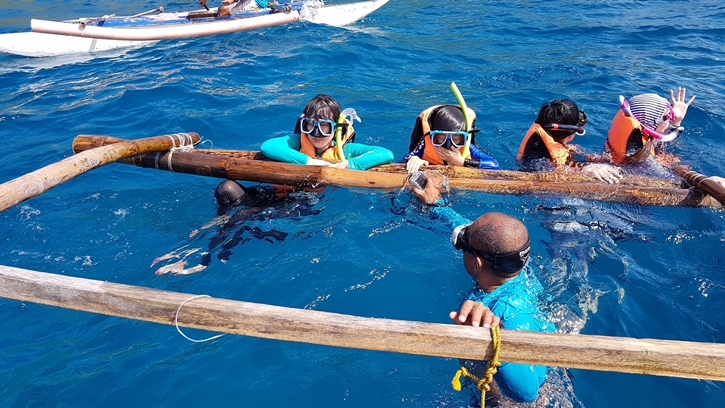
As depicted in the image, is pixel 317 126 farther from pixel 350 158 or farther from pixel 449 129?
pixel 449 129

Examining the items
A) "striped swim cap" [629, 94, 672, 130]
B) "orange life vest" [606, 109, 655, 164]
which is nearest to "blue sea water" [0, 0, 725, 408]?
"orange life vest" [606, 109, 655, 164]

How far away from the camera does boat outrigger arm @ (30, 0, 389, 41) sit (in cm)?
1233

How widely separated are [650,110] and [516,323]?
4.34m

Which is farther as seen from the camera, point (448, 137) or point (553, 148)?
point (553, 148)

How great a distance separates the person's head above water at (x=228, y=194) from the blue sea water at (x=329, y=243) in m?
0.31

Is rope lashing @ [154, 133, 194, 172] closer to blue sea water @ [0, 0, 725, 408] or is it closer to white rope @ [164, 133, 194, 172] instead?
white rope @ [164, 133, 194, 172]

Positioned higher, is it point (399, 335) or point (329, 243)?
point (399, 335)

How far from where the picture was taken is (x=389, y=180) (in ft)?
15.5

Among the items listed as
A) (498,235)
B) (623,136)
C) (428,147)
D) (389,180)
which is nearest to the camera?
(498,235)

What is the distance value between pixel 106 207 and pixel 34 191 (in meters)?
2.16

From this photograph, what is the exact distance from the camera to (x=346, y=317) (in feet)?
7.80

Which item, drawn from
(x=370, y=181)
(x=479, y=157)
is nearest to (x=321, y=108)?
(x=370, y=181)

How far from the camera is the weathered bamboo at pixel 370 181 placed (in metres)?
4.50

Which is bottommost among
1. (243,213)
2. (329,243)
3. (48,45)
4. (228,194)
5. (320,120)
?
(329,243)
